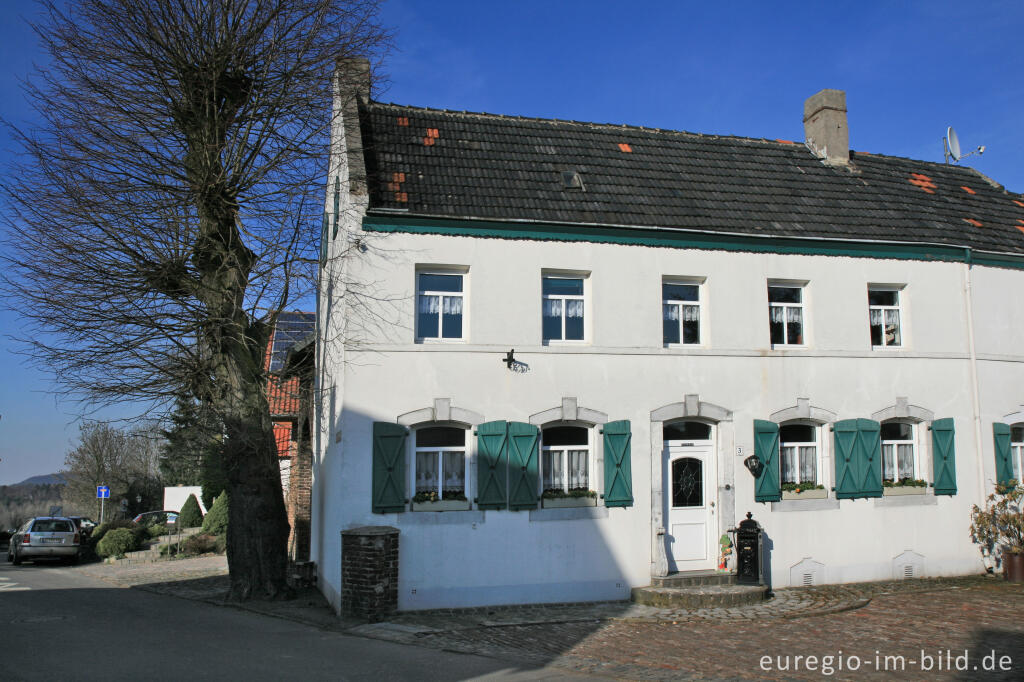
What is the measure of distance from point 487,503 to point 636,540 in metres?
2.58

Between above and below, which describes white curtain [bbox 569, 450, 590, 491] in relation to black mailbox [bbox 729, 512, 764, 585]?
above

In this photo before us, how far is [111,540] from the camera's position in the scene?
24469 mm

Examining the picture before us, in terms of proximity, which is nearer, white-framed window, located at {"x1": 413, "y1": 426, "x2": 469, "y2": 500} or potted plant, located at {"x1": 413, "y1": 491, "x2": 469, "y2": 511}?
potted plant, located at {"x1": 413, "y1": 491, "x2": 469, "y2": 511}

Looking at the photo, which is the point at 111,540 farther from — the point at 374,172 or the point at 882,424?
the point at 882,424

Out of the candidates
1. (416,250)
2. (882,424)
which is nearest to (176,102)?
(416,250)

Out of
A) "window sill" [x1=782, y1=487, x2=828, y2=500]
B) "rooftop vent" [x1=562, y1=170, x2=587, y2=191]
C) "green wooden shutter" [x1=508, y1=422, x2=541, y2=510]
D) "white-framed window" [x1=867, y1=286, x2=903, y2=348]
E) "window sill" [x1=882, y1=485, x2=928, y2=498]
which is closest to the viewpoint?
"green wooden shutter" [x1=508, y1=422, x2=541, y2=510]

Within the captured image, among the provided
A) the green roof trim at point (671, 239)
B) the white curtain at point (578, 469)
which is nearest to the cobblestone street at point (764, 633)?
the white curtain at point (578, 469)

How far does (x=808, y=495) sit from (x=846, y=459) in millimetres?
954

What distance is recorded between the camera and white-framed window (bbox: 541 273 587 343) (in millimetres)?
13406

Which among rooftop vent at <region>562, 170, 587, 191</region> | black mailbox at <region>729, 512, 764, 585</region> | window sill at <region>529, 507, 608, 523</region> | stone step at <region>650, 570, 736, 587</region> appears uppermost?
rooftop vent at <region>562, 170, 587, 191</region>

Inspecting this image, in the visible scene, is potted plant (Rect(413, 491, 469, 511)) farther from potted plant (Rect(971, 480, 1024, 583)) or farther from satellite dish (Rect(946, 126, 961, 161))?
satellite dish (Rect(946, 126, 961, 161))

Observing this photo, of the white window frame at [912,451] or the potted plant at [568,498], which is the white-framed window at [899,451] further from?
the potted plant at [568,498]

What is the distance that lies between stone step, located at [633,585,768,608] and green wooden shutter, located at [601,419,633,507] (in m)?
1.44

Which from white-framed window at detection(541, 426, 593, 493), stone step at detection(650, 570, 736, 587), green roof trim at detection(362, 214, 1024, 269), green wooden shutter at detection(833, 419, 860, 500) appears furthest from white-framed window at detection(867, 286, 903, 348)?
white-framed window at detection(541, 426, 593, 493)
